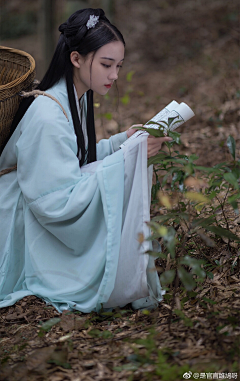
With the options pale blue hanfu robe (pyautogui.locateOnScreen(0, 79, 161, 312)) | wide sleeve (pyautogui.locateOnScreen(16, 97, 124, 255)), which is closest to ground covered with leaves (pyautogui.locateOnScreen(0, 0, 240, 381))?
pale blue hanfu robe (pyautogui.locateOnScreen(0, 79, 161, 312))

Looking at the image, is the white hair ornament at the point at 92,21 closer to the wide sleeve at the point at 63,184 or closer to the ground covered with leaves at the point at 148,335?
the wide sleeve at the point at 63,184

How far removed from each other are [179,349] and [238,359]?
24 centimetres

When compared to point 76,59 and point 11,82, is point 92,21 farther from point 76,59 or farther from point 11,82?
point 11,82

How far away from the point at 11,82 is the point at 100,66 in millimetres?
Answer: 498

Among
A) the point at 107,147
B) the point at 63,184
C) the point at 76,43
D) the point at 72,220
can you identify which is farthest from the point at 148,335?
the point at 76,43

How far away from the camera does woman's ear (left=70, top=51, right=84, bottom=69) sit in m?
2.30

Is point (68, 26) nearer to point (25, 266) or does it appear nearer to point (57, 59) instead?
point (57, 59)

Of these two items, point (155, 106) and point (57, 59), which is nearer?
point (57, 59)

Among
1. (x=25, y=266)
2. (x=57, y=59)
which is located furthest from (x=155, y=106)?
(x=25, y=266)

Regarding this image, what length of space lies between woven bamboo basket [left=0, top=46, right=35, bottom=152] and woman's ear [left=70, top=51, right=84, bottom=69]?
0.24 meters

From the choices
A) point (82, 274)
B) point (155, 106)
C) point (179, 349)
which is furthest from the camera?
point (155, 106)

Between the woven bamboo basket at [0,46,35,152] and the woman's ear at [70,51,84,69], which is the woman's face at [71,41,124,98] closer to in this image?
the woman's ear at [70,51,84,69]

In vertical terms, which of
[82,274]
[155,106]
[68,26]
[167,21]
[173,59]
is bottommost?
[82,274]

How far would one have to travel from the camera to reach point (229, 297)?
1966 mm
